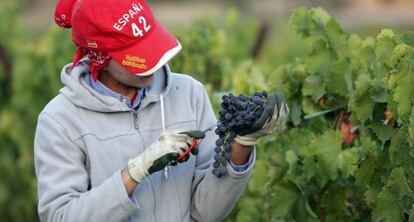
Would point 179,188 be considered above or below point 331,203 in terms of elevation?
above

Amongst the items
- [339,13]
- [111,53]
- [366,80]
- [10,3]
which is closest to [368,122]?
[366,80]

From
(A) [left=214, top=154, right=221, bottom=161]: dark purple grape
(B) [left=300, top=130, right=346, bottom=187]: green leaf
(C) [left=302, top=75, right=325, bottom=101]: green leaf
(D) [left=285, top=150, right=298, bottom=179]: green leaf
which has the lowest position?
(D) [left=285, top=150, right=298, bottom=179]: green leaf

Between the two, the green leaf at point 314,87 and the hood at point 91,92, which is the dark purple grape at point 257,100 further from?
the green leaf at point 314,87

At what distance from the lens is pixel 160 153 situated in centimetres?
372

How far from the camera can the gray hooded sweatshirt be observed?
3832 millimetres

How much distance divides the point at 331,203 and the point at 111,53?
1558 mm

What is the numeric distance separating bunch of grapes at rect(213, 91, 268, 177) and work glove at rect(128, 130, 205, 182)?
116 millimetres

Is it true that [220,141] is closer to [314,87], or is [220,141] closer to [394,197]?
[394,197]

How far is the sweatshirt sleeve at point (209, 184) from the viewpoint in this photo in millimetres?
3947

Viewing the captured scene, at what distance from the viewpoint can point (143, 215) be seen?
3930 millimetres

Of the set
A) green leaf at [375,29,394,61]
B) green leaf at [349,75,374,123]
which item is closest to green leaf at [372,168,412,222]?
green leaf at [349,75,374,123]

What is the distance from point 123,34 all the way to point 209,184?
2.01 ft

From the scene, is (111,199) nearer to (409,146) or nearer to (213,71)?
(409,146)

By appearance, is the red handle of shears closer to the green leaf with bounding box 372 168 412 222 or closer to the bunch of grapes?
the bunch of grapes
